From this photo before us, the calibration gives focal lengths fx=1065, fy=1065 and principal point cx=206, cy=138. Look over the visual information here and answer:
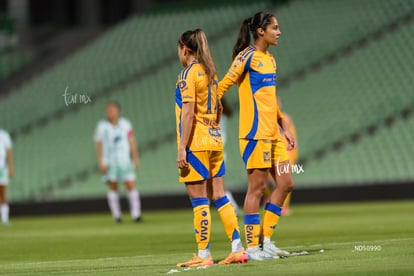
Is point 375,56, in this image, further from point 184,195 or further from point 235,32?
point 184,195

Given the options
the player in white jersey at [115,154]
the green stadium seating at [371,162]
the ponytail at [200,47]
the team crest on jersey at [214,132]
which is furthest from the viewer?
the green stadium seating at [371,162]

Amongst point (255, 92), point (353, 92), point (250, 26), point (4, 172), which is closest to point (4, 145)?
point (4, 172)

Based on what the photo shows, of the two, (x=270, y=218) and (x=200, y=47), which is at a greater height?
(x=200, y=47)

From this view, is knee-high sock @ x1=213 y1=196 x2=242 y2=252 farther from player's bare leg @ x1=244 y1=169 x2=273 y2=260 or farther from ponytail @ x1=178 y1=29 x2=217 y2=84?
ponytail @ x1=178 y1=29 x2=217 y2=84

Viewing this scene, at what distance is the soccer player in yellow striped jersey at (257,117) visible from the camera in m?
9.80

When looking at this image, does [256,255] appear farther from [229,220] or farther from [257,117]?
[257,117]

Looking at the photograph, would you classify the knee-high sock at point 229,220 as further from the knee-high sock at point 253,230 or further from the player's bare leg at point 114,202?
the player's bare leg at point 114,202

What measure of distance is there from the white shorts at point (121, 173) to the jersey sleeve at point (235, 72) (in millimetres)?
9816

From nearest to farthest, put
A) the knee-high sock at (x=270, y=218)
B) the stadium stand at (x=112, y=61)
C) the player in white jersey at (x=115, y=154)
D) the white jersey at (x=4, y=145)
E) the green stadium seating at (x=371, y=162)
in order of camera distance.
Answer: the knee-high sock at (x=270, y=218)
the player in white jersey at (x=115, y=154)
the white jersey at (x=4, y=145)
the green stadium seating at (x=371, y=162)
the stadium stand at (x=112, y=61)

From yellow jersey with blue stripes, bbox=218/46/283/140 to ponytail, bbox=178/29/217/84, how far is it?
380 mm

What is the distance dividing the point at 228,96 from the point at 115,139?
33.8 ft

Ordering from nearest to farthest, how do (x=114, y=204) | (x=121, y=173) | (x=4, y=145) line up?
1. (x=114, y=204)
2. (x=121, y=173)
3. (x=4, y=145)

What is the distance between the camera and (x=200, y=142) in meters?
9.45

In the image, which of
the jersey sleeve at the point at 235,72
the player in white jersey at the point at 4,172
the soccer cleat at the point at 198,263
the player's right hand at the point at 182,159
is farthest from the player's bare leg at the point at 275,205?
the player in white jersey at the point at 4,172
